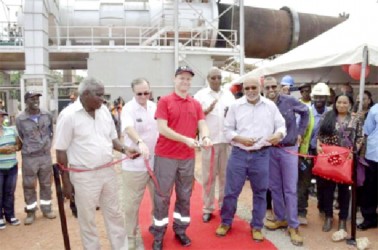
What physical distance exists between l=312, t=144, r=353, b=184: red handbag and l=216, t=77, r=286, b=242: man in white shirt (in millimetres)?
694

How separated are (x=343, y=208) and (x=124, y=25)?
13545 millimetres

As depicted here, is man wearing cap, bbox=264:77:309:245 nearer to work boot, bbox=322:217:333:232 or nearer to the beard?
the beard

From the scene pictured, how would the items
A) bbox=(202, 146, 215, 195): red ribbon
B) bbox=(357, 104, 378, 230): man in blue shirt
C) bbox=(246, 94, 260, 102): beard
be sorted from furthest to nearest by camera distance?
bbox=(202, 146, 215, 195): red ribbon < bbox=(357, 104, 378, 230): man in blue shirt < bbox=(246, 94, 260, 102): beard

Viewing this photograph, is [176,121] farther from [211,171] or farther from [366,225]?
[366,225]

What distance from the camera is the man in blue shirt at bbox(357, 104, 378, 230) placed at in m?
4.59

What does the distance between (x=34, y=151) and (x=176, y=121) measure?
2.33m

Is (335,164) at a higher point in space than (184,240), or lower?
higher

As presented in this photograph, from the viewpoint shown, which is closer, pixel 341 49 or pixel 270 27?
pixel 341 49

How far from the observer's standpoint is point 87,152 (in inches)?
134

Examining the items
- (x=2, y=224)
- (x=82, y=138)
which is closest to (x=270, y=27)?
(x=2, y=224)

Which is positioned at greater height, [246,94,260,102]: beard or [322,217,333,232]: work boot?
[246,94,260,102]: beard

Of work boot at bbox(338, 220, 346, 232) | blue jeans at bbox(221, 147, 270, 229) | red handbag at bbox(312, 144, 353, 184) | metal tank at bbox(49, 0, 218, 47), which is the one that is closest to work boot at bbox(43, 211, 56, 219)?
blue jeans at bbox(221, 147, 270, 229)

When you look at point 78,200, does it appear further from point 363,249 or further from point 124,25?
point 124,25

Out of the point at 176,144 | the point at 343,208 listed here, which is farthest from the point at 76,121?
the point at 343,208
